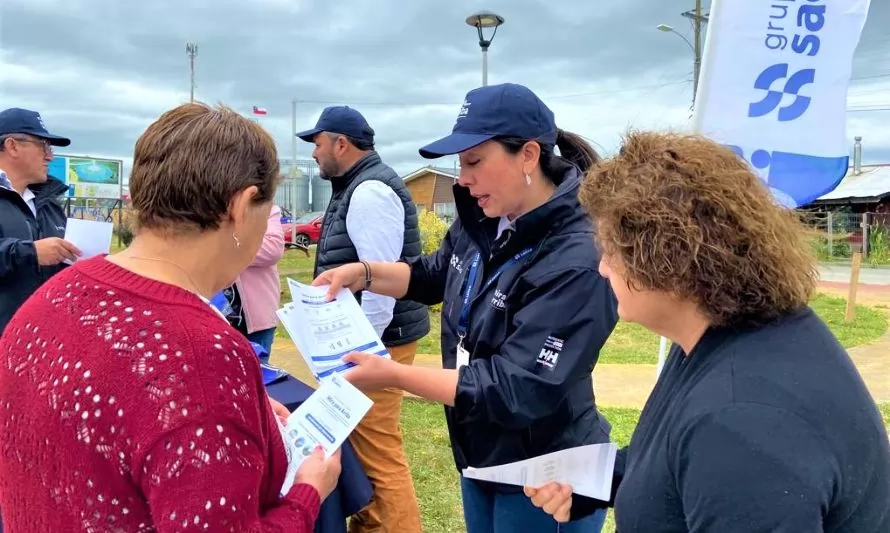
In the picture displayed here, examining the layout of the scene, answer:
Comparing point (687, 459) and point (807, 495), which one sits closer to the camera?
point (807, 495)

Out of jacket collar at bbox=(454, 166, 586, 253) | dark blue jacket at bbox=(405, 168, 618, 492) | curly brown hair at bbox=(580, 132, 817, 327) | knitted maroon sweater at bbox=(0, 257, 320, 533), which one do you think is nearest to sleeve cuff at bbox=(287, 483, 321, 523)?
knitted maroon sweater at bbox=(0, 257, 320, 533)

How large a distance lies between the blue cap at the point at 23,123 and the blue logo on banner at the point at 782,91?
426cm

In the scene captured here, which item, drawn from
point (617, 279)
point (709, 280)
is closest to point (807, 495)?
point (709, 280)

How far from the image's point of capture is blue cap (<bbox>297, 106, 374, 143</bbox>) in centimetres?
378

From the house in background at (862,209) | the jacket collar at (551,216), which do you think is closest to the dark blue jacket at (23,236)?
the jacket collar at (551,216)

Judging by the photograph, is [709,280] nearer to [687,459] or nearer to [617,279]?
[617,279]

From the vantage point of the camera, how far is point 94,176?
2666 centimetres

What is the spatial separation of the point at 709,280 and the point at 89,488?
3.60 feet

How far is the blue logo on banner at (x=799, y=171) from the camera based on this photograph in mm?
3764

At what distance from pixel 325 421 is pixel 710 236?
3.16 feet

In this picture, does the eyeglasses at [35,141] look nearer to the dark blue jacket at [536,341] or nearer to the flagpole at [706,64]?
the dark blue jacket at [536,341]

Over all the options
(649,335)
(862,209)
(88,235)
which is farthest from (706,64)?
(862,209)

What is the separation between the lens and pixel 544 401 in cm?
186

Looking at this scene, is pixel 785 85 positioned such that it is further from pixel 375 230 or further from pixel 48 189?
pixel 48 189
